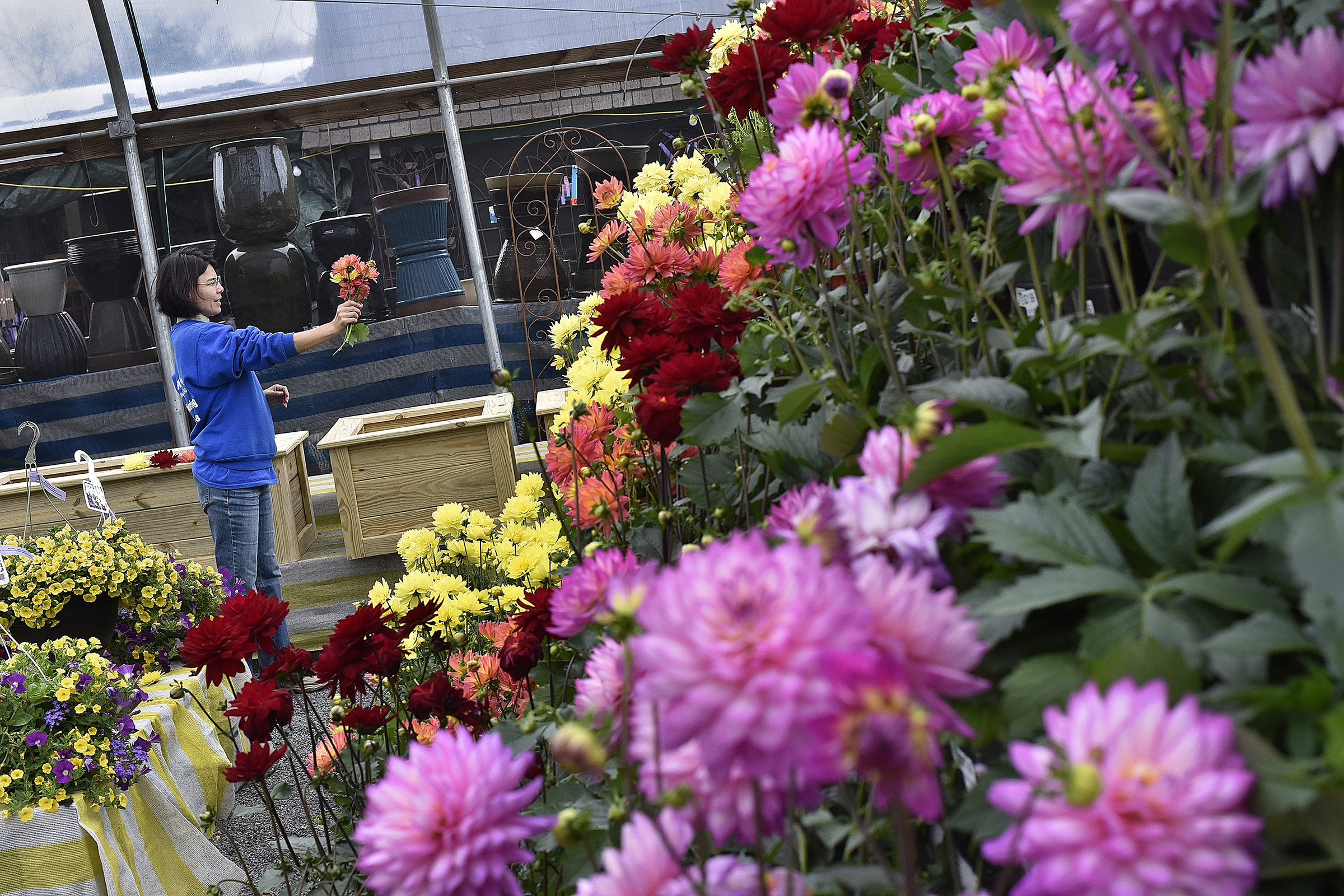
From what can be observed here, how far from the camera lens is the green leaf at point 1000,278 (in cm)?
54

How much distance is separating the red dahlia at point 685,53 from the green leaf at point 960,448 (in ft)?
2.26

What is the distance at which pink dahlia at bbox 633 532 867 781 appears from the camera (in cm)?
24

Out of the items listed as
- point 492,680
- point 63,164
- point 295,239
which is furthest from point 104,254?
point 492,680

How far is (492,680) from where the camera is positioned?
113 cm

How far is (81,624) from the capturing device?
2164 mm

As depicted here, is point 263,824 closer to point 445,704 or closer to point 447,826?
point 445,704

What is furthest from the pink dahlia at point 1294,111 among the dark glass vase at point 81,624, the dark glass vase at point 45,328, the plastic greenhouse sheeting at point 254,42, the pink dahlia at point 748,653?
the dark glass vase at point 45,328

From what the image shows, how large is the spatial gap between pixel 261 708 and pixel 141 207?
4102 millimetres

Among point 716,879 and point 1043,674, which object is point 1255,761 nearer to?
point 1043,674

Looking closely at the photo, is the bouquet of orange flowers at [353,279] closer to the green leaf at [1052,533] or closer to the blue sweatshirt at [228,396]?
the blue sweatshirt at [228,396]

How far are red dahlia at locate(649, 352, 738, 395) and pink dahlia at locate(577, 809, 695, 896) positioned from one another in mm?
426

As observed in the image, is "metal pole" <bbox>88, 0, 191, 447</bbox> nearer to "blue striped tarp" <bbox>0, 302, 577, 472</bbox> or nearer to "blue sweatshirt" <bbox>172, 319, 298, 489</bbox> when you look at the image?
"blue striped tarp" <bbox>0, 302, 577, 472</bbox>

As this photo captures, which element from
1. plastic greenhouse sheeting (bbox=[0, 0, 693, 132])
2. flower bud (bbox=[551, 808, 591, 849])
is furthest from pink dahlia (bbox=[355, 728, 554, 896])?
plastic greenhouse sheeting (bbox=[0, 0, 693, 132])

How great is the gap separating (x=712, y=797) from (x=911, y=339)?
52 cm
